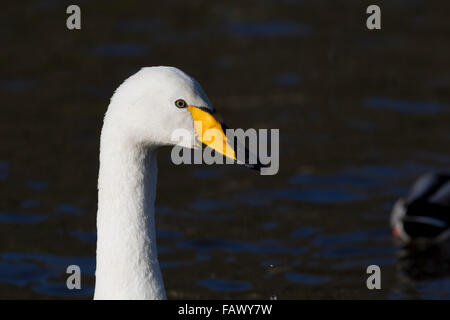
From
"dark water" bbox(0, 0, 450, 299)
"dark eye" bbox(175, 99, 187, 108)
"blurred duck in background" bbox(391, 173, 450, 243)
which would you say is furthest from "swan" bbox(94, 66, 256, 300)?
"blurred duck in background" bbox(391, 173, 450, 243)

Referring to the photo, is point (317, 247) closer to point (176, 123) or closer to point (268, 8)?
point (176, 123)

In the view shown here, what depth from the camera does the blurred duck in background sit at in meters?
11.2

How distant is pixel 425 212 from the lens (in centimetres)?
1158

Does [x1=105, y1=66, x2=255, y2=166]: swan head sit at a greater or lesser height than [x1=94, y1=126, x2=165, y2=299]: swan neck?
greater

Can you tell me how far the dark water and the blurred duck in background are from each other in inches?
7.9

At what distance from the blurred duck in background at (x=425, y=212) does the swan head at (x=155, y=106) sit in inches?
201

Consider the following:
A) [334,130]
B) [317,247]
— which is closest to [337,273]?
[317,247]

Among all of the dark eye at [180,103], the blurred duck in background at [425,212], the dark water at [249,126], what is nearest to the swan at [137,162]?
the dark eye at [180,103]

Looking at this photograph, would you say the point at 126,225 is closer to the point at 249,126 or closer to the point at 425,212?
the point at 425,212

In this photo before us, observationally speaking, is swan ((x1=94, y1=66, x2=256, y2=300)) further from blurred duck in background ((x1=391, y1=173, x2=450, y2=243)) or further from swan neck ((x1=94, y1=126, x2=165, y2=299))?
blurred duck in background ((x1=391, y1=173, x2=450, y2=243))

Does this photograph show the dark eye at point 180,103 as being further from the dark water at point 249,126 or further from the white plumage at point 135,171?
the dark water at point 249,126

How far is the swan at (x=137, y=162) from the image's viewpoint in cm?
644

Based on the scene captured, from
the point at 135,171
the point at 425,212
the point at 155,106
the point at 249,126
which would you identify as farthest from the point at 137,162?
the point at 249,126

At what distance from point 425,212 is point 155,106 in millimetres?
5837
